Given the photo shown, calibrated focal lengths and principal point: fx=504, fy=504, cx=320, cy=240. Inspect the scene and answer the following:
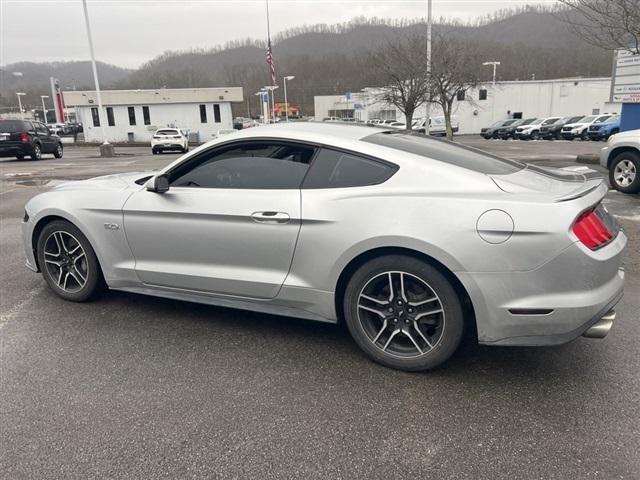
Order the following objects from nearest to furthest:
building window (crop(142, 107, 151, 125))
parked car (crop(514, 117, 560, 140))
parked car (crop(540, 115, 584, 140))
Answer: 1. parked car (crop(540, 115, 584, 140))
2. parked car (crop(514, 117, 560, 140))
3. building window (crop(142, 107, 151, 125))

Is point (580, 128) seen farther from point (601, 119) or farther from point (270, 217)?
point (270, 217)

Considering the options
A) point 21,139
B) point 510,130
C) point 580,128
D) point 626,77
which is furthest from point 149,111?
point 626,77

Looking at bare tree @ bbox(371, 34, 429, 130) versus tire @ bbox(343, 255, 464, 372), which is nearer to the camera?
tire @ bbox(343, 255, 464, 372)

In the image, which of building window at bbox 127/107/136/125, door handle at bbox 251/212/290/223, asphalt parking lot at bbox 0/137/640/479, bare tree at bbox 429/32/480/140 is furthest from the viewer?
building window at bbox 127/107/136/125

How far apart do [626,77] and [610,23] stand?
240 cm

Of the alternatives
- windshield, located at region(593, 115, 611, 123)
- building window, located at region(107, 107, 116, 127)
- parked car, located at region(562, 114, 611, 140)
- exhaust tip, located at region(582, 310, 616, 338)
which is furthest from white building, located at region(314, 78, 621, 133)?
exhaust tip, located at region(582, 310, 616, 338)

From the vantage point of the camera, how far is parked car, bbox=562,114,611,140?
1302 inches

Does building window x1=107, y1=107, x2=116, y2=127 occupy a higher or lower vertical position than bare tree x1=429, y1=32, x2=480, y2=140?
lower

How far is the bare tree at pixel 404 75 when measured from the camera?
73.2 ft

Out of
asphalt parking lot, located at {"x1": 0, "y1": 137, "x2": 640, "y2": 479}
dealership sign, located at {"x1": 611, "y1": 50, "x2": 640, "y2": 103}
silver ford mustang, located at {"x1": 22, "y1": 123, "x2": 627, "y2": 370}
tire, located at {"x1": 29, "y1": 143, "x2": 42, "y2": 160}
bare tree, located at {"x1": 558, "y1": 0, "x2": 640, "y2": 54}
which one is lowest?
asphalt parking lot, located at {"x1": 0, "y1": 137, "x2": 640, "y2": 479}

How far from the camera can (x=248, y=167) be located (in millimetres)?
3621

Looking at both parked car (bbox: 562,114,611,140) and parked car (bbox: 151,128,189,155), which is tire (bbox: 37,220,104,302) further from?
parked car (bbox: 562,114,611,140)

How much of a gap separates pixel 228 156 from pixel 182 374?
1.57 metres

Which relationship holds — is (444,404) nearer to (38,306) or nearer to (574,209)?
(574,209)
